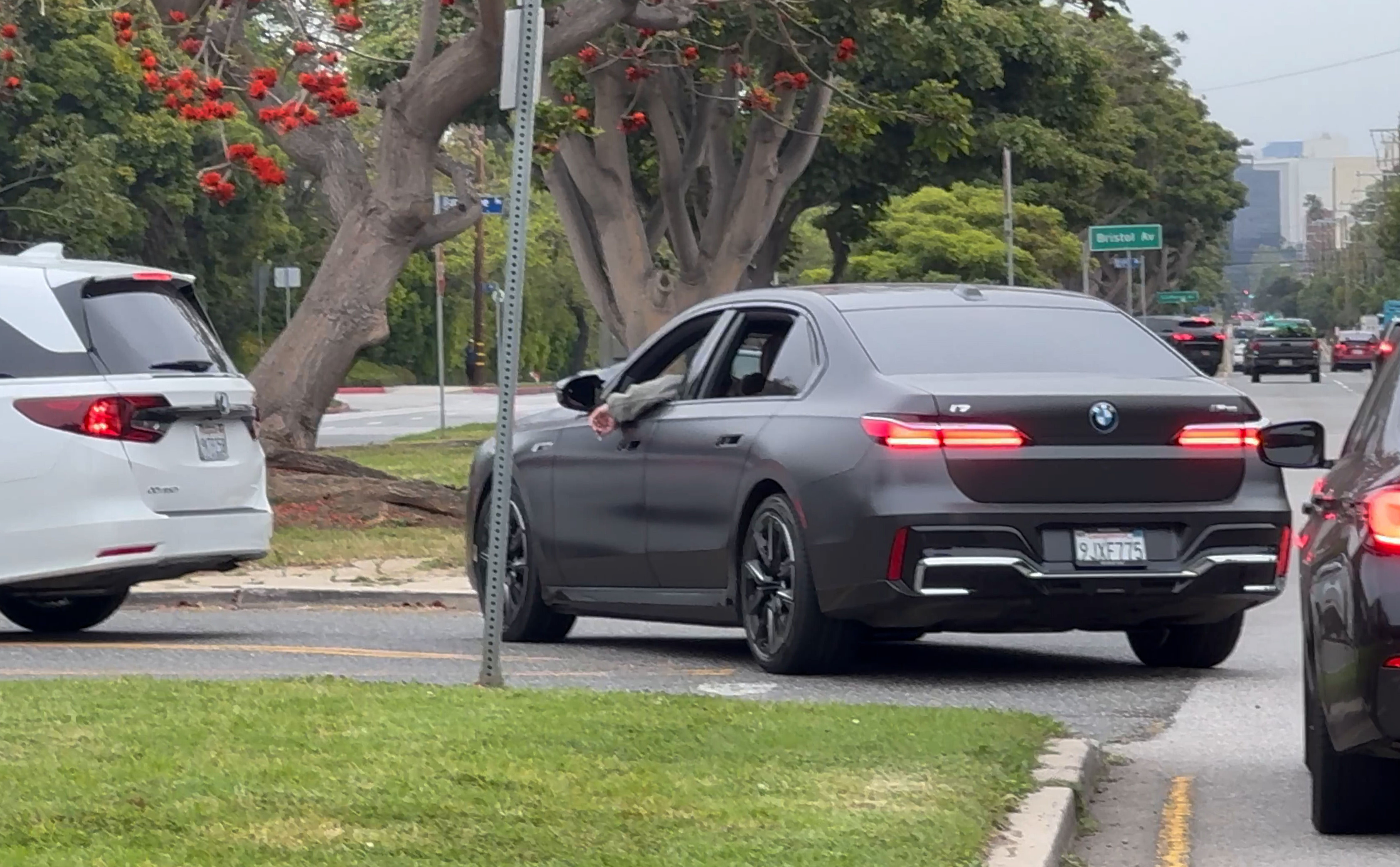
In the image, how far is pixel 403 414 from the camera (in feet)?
166

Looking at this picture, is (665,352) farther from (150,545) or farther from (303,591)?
(303,591)

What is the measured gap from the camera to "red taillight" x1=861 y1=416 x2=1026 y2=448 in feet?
30.6

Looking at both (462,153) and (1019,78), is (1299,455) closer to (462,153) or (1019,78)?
(1019,78)

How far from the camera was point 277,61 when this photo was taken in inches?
944

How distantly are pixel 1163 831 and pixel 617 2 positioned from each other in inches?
504

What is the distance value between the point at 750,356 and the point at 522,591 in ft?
6.30

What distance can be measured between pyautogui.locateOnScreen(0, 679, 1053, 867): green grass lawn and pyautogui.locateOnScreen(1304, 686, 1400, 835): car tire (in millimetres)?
830

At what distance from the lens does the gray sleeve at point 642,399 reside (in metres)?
10.9

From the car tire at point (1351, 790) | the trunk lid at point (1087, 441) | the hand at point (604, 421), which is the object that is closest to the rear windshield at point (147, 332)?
the hand at point (604, 421)

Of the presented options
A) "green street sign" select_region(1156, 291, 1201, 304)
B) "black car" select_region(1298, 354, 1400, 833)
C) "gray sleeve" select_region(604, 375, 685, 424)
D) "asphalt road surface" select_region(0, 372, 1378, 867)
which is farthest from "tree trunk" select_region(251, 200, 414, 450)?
"green street sign" select_region(1156, 291, 1201, 304)

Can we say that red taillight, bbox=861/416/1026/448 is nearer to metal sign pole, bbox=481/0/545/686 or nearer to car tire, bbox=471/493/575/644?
metal sign pole, bbox=481/0/545/686

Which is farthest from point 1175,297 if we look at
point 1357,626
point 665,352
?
point 1357,626

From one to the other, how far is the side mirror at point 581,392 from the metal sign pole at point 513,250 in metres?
2.99

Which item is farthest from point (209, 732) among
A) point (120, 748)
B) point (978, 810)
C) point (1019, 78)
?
point (1019, 78)
